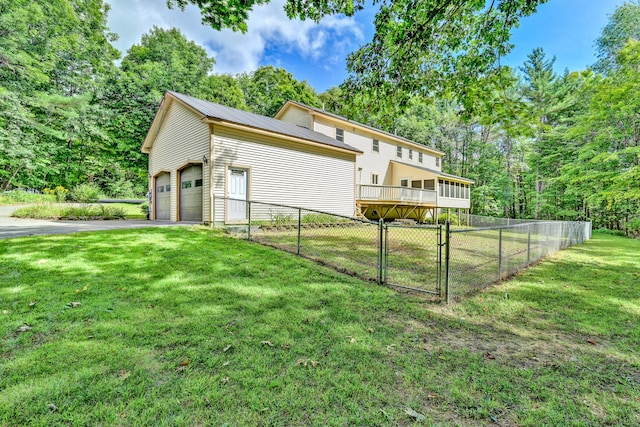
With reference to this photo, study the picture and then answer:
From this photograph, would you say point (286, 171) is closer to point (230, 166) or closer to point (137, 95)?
point (230, 166)

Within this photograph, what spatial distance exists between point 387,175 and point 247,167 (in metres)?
13.7

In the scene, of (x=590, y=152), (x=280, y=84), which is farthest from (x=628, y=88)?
(x=280, y=84)

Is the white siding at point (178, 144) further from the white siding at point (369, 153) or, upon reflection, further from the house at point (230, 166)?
the white siding at point (369, 153)

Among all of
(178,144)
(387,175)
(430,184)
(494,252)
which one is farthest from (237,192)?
(430,184)

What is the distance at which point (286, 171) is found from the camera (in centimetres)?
1219

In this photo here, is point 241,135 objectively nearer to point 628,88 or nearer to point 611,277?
point 611,277

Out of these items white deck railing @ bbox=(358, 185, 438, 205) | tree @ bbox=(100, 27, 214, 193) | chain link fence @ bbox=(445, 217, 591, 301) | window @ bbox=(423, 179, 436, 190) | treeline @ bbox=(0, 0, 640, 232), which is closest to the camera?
chain link fence @ bbox=(445, 217, 591, 301)

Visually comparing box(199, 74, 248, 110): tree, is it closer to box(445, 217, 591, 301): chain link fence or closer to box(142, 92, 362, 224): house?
box(142, 92, 362, 224): house

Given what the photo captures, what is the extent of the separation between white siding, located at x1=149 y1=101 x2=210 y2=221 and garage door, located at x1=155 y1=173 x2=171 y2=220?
44cm

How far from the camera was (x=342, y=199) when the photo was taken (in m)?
14.6

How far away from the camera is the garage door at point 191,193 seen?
439 inches

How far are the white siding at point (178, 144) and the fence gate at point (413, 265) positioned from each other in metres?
7.07

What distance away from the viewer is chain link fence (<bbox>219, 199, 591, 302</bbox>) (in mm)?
4711

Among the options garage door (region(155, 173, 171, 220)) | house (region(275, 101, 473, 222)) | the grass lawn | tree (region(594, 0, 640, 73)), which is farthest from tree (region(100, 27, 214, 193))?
tree (region(594, 0, 640, 73))
